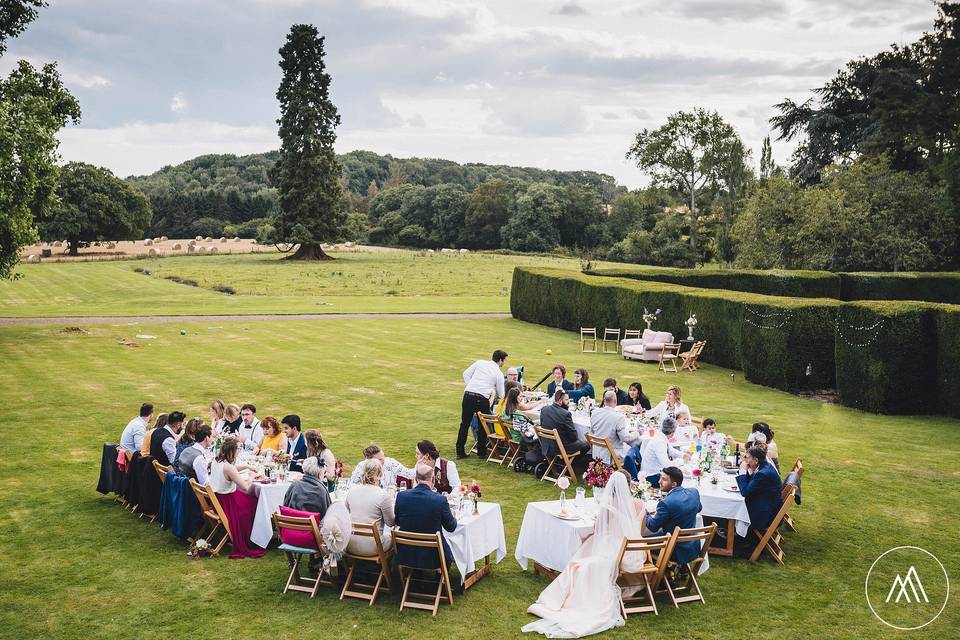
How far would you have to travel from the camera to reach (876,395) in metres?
19.8

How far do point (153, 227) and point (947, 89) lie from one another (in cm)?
9845

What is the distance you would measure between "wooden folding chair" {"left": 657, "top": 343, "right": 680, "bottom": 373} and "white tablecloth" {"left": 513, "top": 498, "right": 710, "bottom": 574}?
16.6 meters

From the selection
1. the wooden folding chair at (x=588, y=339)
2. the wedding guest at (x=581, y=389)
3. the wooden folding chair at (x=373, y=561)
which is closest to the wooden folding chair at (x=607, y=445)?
the wedding guest at (x=581, y=389)

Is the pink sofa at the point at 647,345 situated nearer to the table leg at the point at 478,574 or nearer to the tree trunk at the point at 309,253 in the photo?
the table leg at the point at 478,574

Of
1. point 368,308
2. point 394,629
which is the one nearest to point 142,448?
point 394,629

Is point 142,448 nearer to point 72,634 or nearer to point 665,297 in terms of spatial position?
point 72,634

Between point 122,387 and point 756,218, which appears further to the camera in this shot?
point 756,218

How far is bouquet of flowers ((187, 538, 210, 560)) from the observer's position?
1034 cm

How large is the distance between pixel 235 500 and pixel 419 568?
294cm

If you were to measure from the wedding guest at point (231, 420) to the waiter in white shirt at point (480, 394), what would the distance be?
4.00 m

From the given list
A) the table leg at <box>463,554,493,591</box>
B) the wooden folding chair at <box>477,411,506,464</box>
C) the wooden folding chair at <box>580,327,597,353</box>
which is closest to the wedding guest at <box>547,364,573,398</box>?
the wooden folding chair at <box>477,411,506,464</box>

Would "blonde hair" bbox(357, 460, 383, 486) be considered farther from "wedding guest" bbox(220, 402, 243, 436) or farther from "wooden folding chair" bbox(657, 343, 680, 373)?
"wooden folding chair" bbox(657, 343, 680, 373)

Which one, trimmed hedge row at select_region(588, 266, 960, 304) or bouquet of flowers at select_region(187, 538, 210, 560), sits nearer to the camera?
bouquet of flowers at select_region(187, 538, 210, 560)

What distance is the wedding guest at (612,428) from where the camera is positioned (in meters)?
13.1
